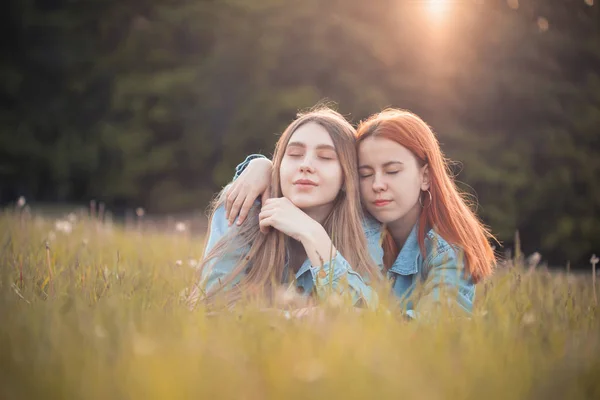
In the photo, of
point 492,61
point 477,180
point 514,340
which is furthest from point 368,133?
point 492,61

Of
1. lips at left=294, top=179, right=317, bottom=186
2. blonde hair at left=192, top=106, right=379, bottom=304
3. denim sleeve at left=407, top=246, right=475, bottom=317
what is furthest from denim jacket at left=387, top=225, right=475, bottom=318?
lips at left=294, top=179, right=317, bottom=186

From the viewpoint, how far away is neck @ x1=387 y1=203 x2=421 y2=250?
3311 millimetres

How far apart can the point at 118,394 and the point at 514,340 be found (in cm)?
118

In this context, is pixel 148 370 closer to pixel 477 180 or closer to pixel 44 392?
pixel 44 392

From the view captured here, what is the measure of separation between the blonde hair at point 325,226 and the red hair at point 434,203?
0.21 meters

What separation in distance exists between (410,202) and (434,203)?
189mm

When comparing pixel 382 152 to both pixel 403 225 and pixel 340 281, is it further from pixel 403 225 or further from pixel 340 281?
pixel 340 281

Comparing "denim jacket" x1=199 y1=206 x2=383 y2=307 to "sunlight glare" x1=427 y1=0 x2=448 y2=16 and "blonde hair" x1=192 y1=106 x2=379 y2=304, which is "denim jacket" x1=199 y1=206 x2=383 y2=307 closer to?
"blonde hair" x1=192 y1=106 x2=379 y2=304

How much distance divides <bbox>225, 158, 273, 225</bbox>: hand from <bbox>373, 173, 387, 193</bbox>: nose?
0.60m

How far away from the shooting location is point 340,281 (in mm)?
2416

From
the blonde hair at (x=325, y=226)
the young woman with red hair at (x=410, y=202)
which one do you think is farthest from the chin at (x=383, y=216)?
the blonde hair at (x=325, y=226)

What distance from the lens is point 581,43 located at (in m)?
13.9

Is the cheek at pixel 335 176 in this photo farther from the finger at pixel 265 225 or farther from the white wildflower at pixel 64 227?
the white wildflower at pixel 64 227

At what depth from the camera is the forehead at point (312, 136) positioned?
9.94 ft
